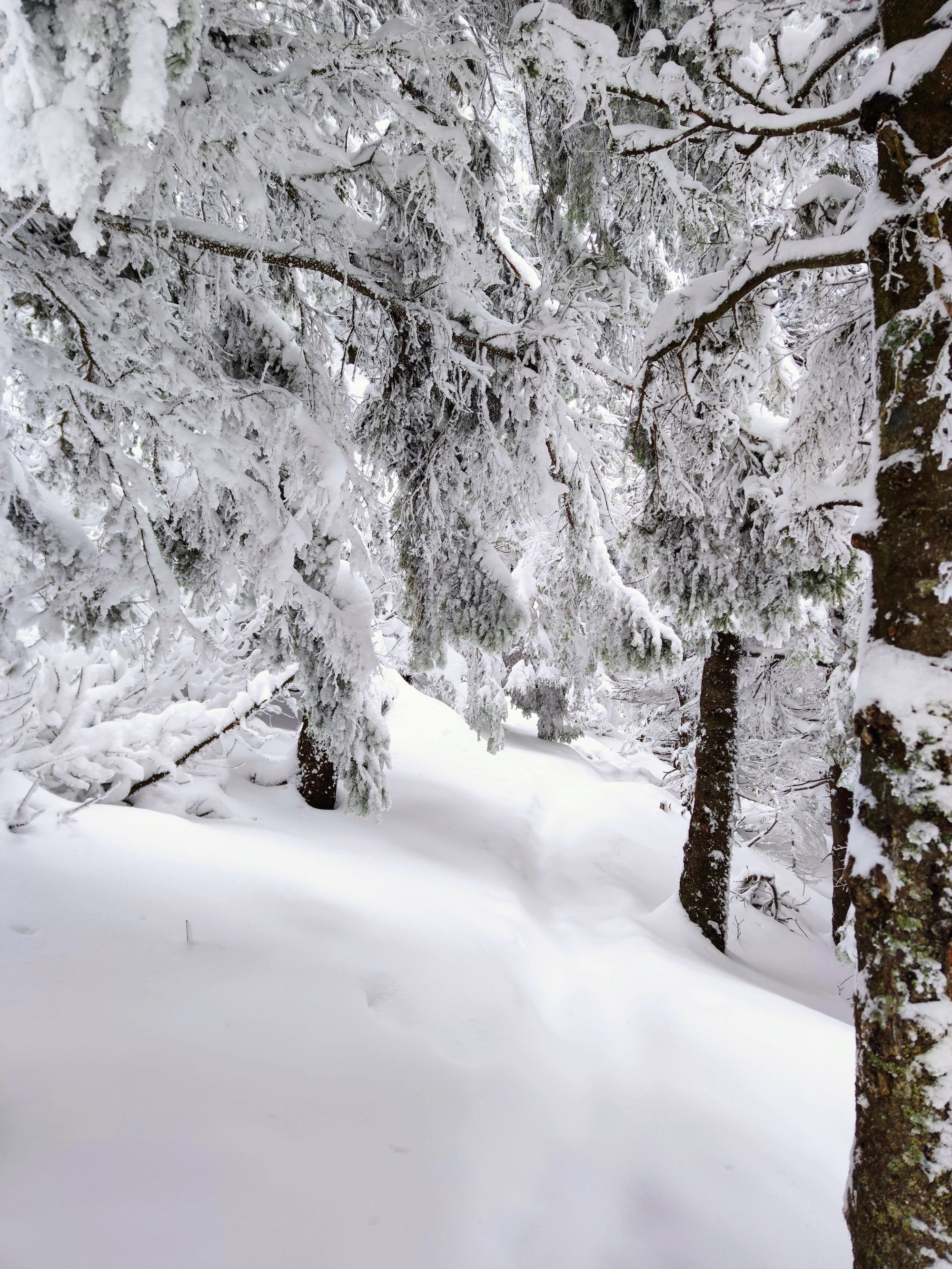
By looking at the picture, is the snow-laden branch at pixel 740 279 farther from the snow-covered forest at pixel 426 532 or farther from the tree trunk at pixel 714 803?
the tree trunk at pixel 714 803

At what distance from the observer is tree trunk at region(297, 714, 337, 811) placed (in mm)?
7527

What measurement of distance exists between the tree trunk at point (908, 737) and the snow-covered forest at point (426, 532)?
0.04 feet

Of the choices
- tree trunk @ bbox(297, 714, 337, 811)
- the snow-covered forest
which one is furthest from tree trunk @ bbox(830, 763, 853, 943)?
tree trunk @ bbox(297, 714, 337, 811)

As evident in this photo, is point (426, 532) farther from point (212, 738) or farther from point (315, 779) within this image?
point (315, 779)

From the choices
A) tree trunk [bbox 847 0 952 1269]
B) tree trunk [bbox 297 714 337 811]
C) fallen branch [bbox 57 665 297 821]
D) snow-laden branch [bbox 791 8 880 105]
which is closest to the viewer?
tree trunk [bbox 847 0 952 1269]

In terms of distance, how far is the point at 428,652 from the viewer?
472 cm

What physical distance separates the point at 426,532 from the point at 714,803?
15.9ft

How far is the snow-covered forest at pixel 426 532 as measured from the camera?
204 centimetres

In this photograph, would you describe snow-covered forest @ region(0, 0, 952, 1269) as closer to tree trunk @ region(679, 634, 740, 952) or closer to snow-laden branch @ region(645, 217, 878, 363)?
snow-laden branch @ region(645, 217, 878, 363)

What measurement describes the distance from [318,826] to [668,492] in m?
5.08

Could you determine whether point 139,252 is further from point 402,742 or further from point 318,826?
point 402,742

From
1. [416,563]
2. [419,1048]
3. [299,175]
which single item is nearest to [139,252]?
[299,175]

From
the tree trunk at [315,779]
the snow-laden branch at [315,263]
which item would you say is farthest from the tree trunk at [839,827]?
the snow-laden branch at [315,263]

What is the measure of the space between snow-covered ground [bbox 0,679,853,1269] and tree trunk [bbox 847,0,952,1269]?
129cm
